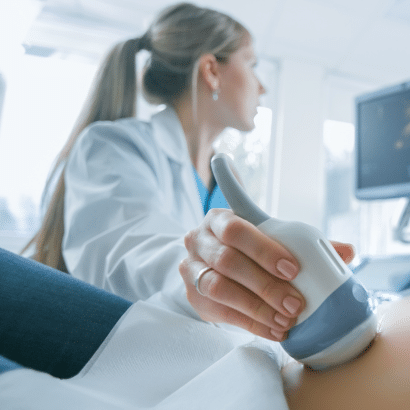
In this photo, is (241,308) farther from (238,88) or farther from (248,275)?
(238,88)

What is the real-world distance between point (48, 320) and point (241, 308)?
155 mm

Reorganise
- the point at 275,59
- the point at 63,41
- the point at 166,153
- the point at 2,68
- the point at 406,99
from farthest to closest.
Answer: the point at 275,59, the point at 63,41, the point at 2,68, the point at 406,99, the point at 166,153

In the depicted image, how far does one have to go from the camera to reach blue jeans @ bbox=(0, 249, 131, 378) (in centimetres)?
28

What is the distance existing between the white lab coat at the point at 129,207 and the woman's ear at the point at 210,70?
0.16 meters

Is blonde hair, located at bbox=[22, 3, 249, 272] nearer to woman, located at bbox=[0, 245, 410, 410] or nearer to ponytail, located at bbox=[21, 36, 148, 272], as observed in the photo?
ponytail, located at bbox=[21, 36, 148, 272]

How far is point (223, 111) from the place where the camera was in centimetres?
108

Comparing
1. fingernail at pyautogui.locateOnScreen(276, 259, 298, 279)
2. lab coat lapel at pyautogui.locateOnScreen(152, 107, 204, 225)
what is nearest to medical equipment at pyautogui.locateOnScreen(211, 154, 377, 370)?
fingernail at pyautogui.locateOnScreen(276, 259, 298, 279)

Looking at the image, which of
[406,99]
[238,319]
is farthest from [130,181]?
[406,99]

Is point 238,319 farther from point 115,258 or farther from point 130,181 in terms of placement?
point 130,181

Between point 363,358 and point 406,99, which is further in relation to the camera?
point 406,99

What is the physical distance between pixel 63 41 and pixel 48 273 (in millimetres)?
2197

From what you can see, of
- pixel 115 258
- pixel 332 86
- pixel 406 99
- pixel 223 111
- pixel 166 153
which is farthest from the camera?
pixel 332 86

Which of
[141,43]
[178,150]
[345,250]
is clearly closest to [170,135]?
[178,150]

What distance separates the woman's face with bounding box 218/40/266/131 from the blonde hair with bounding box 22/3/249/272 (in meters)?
0.03
